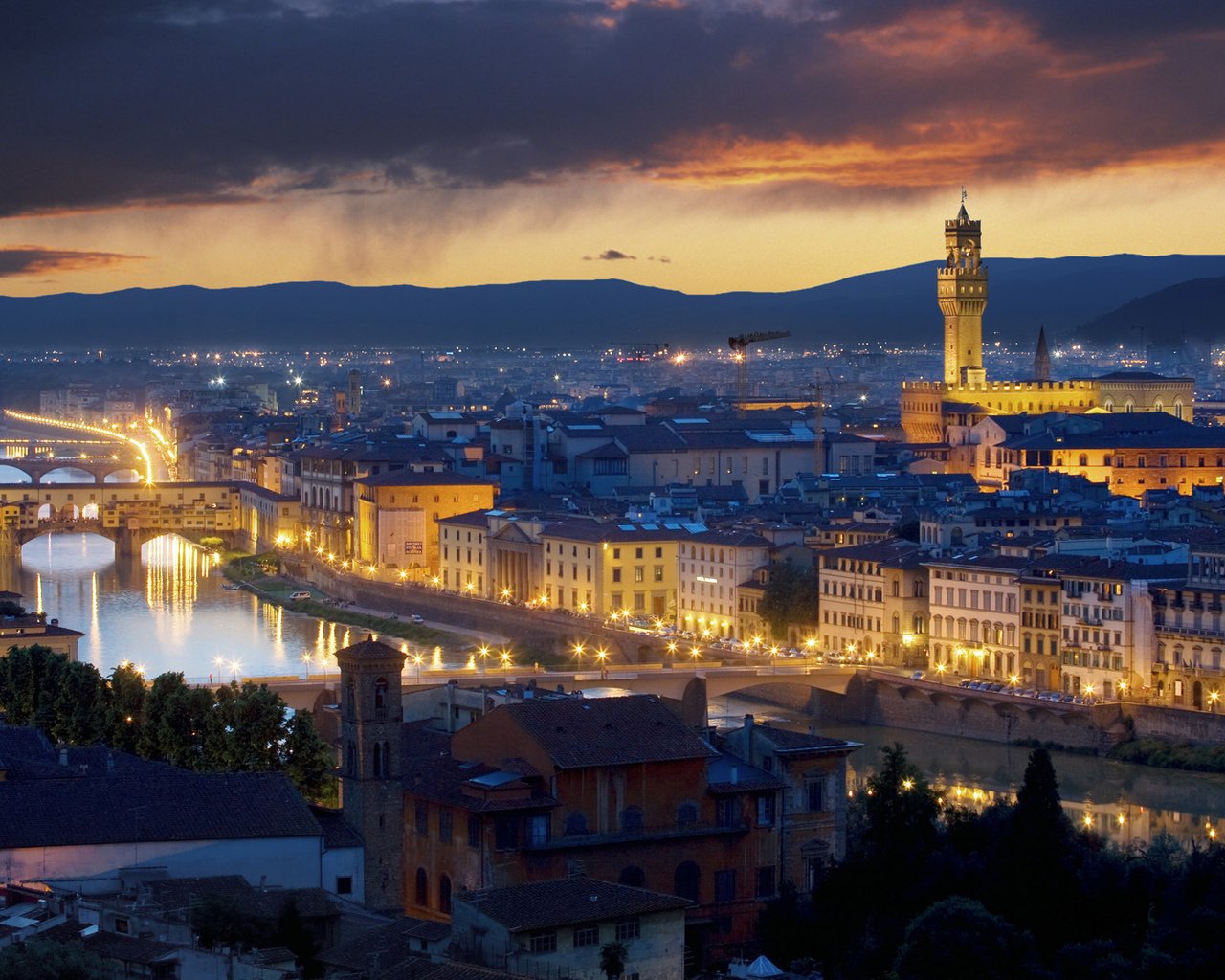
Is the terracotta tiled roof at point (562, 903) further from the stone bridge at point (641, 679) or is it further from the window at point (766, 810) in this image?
the stone bridge at point (641, 679)

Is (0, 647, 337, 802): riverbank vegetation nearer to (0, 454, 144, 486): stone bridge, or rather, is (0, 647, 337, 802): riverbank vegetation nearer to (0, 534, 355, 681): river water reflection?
(0, 534, 355, 681): river water reflection

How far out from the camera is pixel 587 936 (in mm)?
15812

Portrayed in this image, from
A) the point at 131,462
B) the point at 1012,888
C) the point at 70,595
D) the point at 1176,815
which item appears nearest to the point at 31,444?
the point at 131,462

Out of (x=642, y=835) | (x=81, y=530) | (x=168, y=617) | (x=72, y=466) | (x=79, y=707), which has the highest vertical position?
(x=79, y=707)

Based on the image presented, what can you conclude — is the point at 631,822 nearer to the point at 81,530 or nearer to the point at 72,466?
the point at 81,530

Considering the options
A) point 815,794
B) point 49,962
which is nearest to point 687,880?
point 815,794

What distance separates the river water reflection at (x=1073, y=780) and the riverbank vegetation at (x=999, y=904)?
14.8ft

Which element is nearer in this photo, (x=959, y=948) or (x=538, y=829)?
(x=959, y=948)

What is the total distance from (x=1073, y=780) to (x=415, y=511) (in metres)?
22.1

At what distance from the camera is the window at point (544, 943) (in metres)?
15.6

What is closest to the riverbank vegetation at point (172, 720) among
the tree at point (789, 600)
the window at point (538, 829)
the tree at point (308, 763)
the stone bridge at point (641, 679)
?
the tree at point (308, 763)

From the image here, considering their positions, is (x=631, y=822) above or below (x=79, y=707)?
below

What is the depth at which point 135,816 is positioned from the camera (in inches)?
677

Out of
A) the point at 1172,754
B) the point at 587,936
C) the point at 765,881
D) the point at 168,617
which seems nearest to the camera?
the point at 587,936
